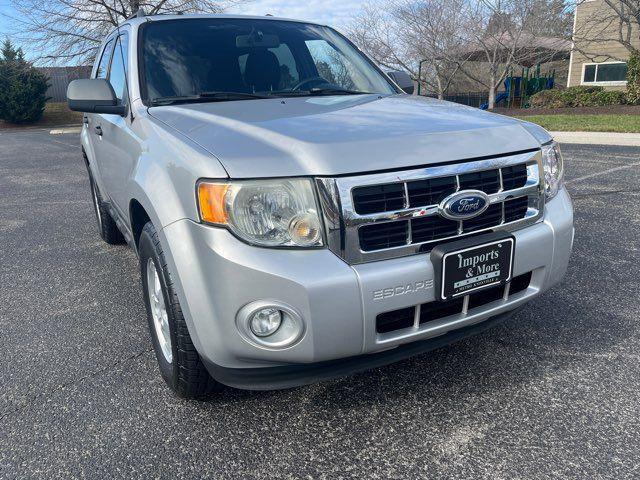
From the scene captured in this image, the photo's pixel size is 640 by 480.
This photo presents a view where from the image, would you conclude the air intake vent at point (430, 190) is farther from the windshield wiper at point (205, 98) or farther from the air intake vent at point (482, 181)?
the windshield wiper at point (205, 98)

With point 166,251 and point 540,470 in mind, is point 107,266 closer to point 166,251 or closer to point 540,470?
point 166,251

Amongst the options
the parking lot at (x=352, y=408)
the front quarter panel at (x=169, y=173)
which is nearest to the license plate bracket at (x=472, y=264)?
the parking lot at (x=352, y=408)

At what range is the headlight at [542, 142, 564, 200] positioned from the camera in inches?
97.3

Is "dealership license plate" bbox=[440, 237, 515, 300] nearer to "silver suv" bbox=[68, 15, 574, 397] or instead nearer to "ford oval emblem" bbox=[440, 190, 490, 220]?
"silver suv" bbox=[68, 15, 574, 397]

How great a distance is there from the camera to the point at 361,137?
2.03m

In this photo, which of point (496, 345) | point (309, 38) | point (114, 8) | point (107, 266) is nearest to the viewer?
point (496, 345)

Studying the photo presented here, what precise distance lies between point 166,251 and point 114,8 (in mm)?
22168

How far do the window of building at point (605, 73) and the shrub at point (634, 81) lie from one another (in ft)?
12.9

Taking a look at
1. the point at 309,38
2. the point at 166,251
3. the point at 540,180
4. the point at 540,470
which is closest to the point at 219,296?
the point at 166,251

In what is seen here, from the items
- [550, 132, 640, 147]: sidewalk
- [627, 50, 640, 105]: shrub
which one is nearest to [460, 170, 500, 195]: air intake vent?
[550, 132, 640, 147]: sidewalk

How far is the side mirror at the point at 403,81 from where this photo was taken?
3874 mm

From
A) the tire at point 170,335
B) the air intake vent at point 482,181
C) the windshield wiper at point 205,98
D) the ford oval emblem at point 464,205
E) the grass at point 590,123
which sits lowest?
the grass at point 590,123

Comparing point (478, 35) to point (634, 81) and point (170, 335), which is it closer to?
point (634, 81)

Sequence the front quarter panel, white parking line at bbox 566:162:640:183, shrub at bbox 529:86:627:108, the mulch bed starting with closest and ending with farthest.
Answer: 1. the front quarter panel
2. white parking line at bbox 566:162:640:183
3. the mulch bed
4. shrub at bbox 529:86:627:108
